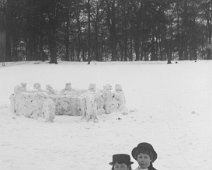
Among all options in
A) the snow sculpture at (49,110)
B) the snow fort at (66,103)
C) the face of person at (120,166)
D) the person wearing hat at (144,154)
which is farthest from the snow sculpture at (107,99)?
the face of person at (120,166)

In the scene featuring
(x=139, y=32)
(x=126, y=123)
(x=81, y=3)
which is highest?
(x=81, y=3)

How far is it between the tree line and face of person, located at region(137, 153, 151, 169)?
45700mm

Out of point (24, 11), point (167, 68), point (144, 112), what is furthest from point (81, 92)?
point (24, 11)

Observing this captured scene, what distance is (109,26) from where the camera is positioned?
2248 inches

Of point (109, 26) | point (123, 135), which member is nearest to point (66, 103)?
point (123, 135)

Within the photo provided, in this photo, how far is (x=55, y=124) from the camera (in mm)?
14867

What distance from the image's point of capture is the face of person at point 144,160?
5.24 m

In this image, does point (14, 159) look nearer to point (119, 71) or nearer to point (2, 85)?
point (2, 85)

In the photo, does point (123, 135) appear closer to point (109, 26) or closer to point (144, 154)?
point (144, 154)

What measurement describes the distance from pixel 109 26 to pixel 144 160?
52498 millimetres

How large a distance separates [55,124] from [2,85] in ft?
51.1

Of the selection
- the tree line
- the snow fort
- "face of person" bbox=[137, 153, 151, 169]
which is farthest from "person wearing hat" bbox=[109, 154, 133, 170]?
the tree line

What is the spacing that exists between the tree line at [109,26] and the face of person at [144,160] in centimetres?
4570

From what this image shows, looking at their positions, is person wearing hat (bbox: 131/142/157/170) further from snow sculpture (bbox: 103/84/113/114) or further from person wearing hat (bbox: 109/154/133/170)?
snow sculpture (bbox: 103/84/113/114)
